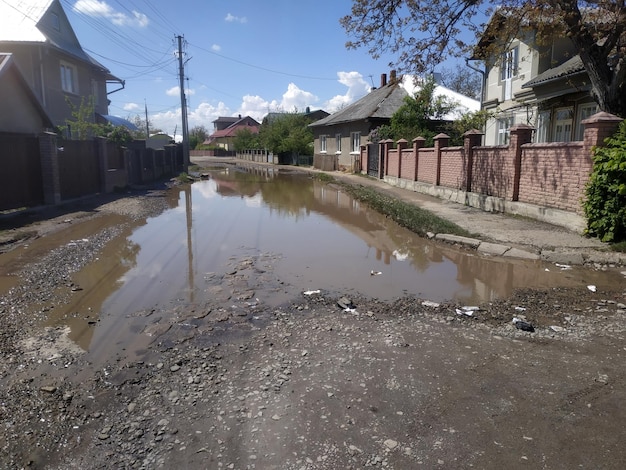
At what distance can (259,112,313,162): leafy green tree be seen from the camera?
47.6 meters

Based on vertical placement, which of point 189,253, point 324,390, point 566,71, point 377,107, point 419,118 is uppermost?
point 377,107

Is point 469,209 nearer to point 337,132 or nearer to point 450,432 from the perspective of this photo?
point 450,432

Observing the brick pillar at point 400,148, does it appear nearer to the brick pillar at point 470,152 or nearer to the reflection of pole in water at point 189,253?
the brick pillar at point 470,152

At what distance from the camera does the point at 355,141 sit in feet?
113

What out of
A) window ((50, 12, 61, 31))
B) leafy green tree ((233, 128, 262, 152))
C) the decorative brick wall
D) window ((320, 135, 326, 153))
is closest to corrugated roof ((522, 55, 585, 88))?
the decorative brick wall

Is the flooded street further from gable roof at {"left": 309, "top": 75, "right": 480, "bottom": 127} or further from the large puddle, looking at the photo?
gable roof at {"left": 309, "top": 75, "right": 480, "bottom": 127}

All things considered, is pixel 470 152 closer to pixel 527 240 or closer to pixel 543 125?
pixel 543 125

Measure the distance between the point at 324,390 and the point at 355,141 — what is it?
105 feet

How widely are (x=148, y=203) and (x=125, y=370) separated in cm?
1289

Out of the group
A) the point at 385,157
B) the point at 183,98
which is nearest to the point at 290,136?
the point at 183,98

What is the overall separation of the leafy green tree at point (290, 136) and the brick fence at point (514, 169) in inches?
1110

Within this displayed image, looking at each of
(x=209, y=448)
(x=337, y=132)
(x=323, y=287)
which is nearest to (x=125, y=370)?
(x=209, y=448)

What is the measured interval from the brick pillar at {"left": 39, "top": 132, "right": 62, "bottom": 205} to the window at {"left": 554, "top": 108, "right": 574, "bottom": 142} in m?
17.4

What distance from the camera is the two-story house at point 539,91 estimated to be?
1539 cm
